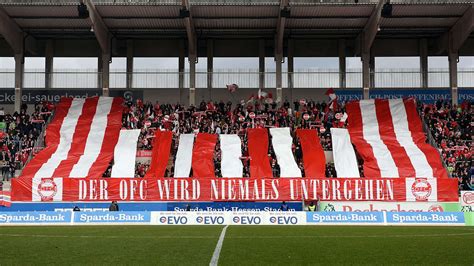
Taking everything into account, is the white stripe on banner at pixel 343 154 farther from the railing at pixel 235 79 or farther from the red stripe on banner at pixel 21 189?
the red stripe on banner at pixel 21 189

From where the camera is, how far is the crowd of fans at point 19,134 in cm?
3869

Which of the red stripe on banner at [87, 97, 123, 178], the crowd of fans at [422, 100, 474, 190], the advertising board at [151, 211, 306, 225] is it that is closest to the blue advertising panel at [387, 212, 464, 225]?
the advertising board at [151, 211, 306, 225]

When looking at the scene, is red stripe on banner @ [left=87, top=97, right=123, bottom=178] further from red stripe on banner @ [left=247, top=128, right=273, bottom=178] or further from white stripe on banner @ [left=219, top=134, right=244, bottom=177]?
red stripe on banner @ [left=247, top=128, right=273, bottom=178]

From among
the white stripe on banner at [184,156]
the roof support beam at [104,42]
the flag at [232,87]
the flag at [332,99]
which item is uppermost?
the roof support beam at [104,42]

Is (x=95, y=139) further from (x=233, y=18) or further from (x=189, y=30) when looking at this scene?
(x=233, y=18)

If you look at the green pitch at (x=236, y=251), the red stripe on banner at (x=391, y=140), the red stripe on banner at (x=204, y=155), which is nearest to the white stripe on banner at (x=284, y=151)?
the red stripe on banner at (x=204, y=155)

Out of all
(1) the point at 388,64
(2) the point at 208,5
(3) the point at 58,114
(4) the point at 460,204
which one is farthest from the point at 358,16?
(3) the point at 58,114

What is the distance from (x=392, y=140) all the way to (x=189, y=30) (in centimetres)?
1550

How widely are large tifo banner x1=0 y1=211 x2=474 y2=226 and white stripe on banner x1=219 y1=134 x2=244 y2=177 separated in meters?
7.56

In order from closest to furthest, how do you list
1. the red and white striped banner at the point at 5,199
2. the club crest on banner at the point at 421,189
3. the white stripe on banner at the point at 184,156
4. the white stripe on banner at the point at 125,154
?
the red and white striped banner at the point at 5,199
the club crest on banner at the point at 421,189
the white stripe on banner at the point at 125,154
the white stripe on banner at the point at 184,156

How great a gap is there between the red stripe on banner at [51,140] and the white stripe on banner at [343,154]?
17658 millimetres

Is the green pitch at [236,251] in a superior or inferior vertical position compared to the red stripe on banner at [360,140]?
inferior

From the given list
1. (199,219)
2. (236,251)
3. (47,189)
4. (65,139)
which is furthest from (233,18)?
(236,251)

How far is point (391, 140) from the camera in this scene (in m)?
41.2
